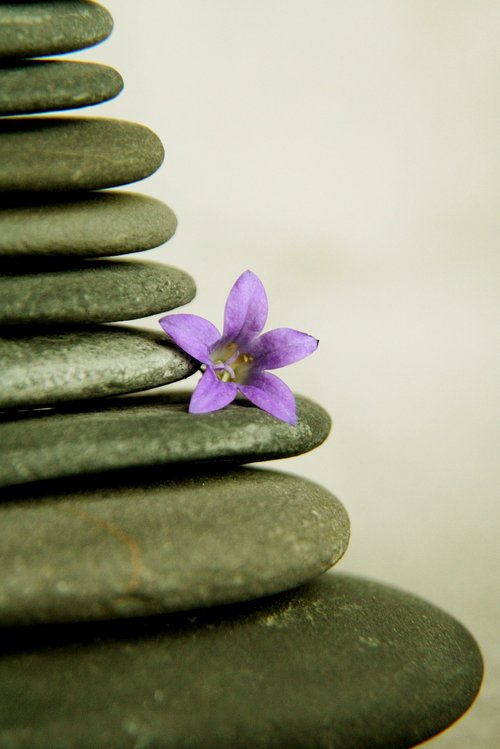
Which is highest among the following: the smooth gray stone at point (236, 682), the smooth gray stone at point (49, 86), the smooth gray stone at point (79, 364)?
the smooth gray stone at point (49, 86)

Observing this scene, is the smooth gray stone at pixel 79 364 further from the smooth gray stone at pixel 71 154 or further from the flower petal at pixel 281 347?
A: the smooth gray stone at pixel 71 154

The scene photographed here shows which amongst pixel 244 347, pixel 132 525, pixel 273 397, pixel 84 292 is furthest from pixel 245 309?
pixel 132 525

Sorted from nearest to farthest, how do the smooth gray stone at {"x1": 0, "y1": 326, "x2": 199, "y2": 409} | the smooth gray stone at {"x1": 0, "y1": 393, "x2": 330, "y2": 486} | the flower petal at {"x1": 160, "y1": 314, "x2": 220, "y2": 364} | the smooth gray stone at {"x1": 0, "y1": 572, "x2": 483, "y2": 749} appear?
the smooth gray stone at {"x1": 0, "y1": 572, "x2": 483, "y2": 749} → the smooth gray stone at {"x1": 0, "y1": 393, "x2": 330, "y2": 486} → the smooth gray stone at {"x1": 0, "y1": 326, "x2": 199, "y2": 409} → the flower petal at {"x1": 160, "y1": 314, "x2": 220, "y2": 364}

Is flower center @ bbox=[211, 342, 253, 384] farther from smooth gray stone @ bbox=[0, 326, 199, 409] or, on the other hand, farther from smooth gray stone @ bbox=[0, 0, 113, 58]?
smooth gray stone @ bbox=[0, 0, 113, 58]

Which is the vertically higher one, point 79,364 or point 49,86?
point 49,86

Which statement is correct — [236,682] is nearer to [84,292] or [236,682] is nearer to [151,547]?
[151,547]

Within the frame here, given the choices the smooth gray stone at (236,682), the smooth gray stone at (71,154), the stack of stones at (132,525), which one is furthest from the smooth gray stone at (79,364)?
the smooth gray stone at (236,682)

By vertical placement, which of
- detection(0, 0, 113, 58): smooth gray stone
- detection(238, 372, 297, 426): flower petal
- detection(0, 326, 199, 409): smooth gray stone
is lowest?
detection(0, 326, 199, 409): smooth gray stone

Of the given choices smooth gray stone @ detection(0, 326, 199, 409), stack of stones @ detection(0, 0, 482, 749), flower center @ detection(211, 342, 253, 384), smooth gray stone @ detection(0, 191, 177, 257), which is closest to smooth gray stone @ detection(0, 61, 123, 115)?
stack of stones @ detection(0, 0, 482, 749)
